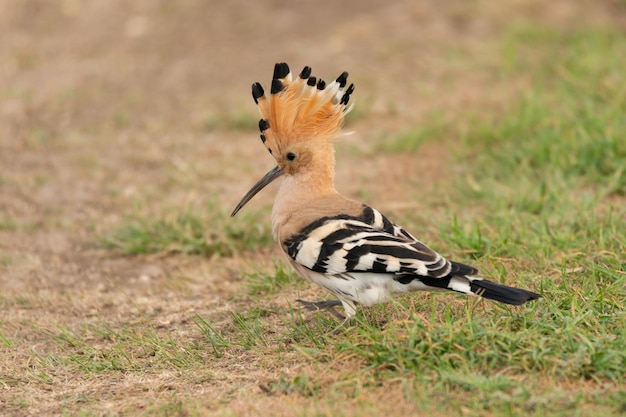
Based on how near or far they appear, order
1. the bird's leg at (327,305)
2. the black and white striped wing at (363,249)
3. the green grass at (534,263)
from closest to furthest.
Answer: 1. the green grass at (534,263)
2. the black and white striped wing at (363,249)
3. the bird's leg at (327,305)

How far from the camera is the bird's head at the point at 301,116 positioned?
12.5 ft

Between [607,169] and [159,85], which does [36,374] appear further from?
[159,85]

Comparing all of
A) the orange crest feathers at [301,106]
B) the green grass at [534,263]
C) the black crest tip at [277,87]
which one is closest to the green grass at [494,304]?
the green grass at [534,263]

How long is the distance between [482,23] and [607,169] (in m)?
3.70

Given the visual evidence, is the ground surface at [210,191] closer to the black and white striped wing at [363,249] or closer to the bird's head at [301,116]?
the black and white striped wing at [363,249]

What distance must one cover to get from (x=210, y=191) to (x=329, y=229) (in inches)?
97.5

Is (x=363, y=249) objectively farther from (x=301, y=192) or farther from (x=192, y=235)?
(x=192, y=235)

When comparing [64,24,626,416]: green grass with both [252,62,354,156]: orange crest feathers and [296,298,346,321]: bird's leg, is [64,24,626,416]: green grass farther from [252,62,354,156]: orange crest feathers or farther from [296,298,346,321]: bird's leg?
[252,62,354,156]: orange crest feathers

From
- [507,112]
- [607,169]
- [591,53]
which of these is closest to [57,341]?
[607,169]

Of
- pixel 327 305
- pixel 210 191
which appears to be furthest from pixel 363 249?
pixel 210 191

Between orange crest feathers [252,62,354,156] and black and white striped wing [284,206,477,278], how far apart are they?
1.46ft

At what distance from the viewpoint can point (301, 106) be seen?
3832 millimetres

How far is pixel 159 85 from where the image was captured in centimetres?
809

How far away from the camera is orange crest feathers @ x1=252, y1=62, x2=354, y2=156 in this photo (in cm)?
381
